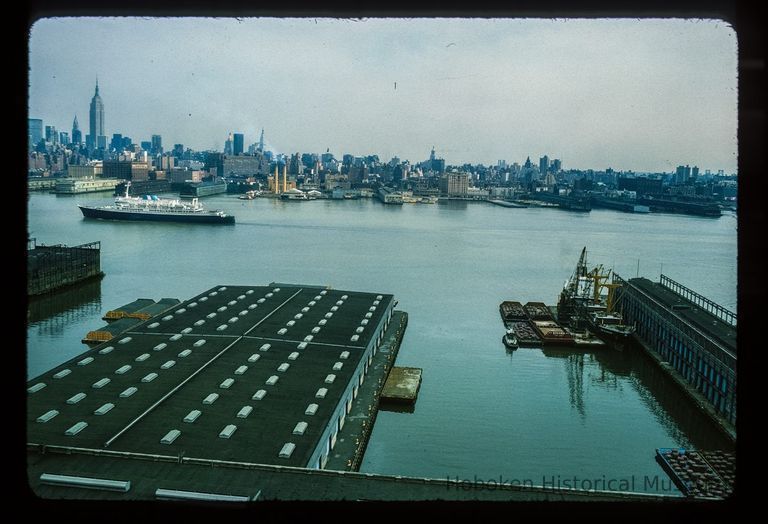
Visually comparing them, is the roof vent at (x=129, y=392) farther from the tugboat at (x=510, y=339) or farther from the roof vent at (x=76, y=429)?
the tugboat at (x=510, y=339)

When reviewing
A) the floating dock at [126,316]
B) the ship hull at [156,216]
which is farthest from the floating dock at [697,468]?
the ship hull at [156,216]

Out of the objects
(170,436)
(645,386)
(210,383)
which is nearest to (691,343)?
(645,386)

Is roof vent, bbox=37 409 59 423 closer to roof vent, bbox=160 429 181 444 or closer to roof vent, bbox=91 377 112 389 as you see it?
roof vent, bbox=91 377 112 389

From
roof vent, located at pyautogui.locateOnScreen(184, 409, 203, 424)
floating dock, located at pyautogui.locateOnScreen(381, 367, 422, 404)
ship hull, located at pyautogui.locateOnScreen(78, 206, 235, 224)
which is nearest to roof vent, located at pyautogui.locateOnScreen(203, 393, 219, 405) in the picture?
roof vent, located at pyautogui.locateOnScreen(184, 409, 203, 424)

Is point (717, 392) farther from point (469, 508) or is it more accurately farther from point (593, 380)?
point (469, 508)

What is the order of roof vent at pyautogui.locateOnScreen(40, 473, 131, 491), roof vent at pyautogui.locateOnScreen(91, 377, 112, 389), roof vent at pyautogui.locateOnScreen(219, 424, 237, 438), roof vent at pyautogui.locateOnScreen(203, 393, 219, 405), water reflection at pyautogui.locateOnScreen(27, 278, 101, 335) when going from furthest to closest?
1. water reflection at pyautogui.locateOnScreen(27, 278, 101, 335)
2. roof vent at pyautogui.locateOnScreen(91, 377, 112, 389)
3. roof vent at pyautogui.locateOnScreen(203, 393, 219, 405)
4. roof vent at pyautogui.locateOnScreen(219, 424, 237, 438)
5. roof vent at pyautogui.locateOnScreen(40, 473, 131, 491)

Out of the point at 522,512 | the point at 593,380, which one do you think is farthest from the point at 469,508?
the point at 593,380
